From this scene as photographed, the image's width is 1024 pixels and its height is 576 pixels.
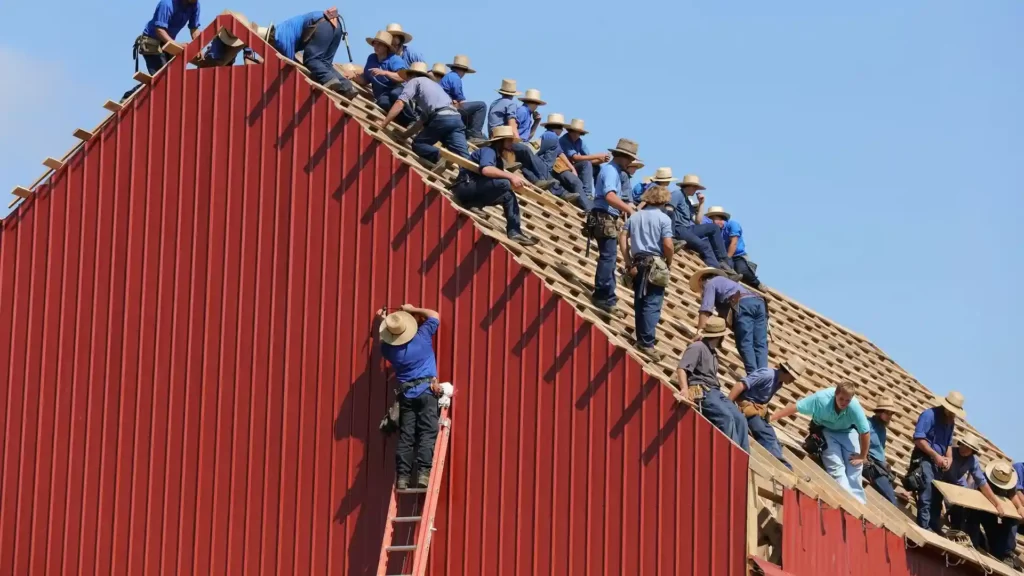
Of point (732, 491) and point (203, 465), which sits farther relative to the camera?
point (203, 465)

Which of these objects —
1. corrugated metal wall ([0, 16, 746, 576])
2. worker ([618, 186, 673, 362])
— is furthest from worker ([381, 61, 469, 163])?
worker ([618, 186, 673, 362])

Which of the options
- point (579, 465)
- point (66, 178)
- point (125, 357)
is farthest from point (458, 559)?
point (66, 178)

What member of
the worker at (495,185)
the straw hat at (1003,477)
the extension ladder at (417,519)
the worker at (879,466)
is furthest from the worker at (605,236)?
the straw hat at (1003,477)

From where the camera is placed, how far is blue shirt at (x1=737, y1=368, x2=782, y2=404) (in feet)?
63.3

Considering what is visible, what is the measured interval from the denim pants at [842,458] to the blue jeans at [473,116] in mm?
6291

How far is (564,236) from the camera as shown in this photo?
74.0 feet

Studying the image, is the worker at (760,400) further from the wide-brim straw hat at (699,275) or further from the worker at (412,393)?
the worker at (412,393)

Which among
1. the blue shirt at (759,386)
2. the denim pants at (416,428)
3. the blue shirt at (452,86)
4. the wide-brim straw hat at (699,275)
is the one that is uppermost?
the blue shirt at (452,86)

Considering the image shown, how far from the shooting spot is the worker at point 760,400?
19.0 m

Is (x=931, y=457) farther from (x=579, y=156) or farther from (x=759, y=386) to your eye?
(x=579, y=156)

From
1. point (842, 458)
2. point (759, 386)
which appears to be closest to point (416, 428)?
point (759, 386)

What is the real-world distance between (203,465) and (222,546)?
0.81 m

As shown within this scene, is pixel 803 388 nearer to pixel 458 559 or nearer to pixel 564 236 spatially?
pixel 564 236

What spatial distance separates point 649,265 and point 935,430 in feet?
14.2
